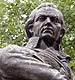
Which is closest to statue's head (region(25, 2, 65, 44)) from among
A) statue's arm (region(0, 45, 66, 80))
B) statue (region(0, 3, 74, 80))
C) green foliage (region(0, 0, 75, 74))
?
statue (region(0, 3, 74, 80))

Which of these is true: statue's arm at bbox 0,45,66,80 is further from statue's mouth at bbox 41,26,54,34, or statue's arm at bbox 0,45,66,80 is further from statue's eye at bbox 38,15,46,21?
statue's eye at bbox 38,15,46,21

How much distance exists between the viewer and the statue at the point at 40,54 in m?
4.19

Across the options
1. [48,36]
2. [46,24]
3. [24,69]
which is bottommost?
[24,69]

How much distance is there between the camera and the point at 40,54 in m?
4.56

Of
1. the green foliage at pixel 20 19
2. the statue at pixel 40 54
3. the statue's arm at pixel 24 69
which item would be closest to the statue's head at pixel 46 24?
the statue at pixel 40 54

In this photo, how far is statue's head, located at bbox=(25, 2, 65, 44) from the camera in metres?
4.84

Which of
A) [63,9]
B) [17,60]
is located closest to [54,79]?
[17,60]

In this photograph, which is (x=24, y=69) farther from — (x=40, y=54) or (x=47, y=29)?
(x=47, y=29)

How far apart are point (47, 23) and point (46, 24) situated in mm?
14

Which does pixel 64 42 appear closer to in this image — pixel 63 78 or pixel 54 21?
pixel 54 21

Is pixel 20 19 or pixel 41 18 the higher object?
pixel 41 18

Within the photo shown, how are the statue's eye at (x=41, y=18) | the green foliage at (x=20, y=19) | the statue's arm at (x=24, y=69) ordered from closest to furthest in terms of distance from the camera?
the statue's arm at (x=24, y=69) → the statue's eye at (x=41, y=18) → the green foliage at (x=20, y=19)

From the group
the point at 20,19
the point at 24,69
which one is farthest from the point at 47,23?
the point at 20,19

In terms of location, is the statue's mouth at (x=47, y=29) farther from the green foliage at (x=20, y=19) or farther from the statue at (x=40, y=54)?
the green foliage at (x=20, y=19)
